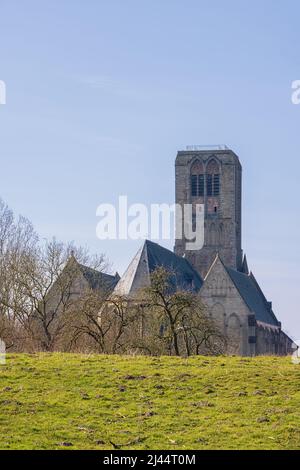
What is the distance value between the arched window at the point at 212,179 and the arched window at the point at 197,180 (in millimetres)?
564

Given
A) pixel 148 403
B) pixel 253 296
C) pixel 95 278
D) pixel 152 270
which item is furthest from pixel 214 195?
pixel 148 403

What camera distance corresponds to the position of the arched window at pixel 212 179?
328 feet

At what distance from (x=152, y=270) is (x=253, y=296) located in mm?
16250

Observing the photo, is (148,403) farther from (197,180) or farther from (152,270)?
(197,180)

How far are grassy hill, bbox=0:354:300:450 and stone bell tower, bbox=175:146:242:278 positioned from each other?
6940cm

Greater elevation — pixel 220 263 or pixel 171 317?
pixel 220 263

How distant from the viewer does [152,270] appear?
70.9 metres

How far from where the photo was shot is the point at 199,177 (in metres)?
100

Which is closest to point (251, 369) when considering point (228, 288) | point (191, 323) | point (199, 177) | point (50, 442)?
point (50, 442)

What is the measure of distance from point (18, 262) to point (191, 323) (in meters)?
14.0

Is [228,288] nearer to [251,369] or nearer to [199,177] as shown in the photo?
[199,177]

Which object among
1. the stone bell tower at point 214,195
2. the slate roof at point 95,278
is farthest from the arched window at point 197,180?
the slate roof at point 95,278

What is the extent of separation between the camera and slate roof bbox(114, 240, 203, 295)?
70562 millimetres

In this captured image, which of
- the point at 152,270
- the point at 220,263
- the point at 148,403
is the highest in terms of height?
the point at 220,263
